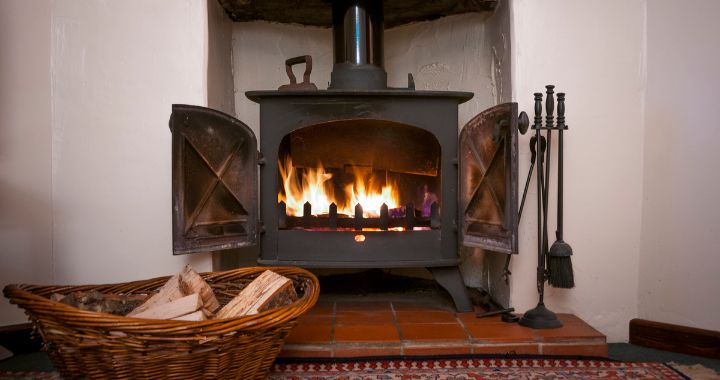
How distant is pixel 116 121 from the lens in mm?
1819

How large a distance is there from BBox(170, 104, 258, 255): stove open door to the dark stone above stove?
0.65 meters

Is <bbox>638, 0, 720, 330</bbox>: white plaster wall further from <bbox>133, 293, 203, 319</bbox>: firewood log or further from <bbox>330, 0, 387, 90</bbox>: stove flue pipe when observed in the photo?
<bbox>133, 293, 203, 319</bbox>: firewood log

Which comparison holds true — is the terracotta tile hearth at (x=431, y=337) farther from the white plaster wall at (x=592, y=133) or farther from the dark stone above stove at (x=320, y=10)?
the dark stone above stove at (x=320, y=10)

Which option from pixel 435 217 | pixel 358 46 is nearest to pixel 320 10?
pixel 358 46

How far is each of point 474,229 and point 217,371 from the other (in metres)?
1.00

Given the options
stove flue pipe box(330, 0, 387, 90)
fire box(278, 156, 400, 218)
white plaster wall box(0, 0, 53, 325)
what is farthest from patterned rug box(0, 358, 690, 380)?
stove flue pipe box(330, 0, 387, 90)

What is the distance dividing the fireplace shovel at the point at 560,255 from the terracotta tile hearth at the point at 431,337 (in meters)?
0.15

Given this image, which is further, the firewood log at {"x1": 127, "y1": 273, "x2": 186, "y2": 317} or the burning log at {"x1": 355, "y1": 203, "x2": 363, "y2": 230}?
the burning log at {"x1": 355, "y1": 203, "x2": 363, "y2": 230}

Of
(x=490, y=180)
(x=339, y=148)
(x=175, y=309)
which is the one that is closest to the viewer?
(x=175, y=309)

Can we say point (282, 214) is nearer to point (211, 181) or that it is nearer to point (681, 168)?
point (211, 181)

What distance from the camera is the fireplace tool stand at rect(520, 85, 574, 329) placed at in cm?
163

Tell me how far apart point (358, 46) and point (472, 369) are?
121cm

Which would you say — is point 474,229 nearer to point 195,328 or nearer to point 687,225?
point 687,225

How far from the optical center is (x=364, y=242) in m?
1.81
